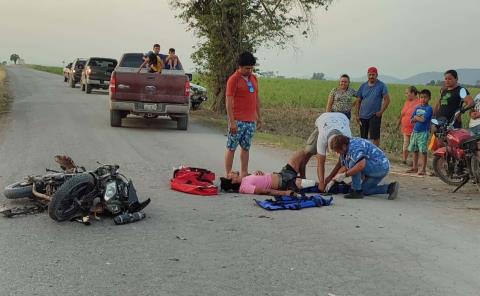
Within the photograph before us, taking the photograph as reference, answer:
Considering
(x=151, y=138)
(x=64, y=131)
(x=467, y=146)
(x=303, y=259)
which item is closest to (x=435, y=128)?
(x=467, y=146)

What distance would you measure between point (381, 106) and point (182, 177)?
4768mm

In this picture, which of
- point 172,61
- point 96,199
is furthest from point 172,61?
point 96,199

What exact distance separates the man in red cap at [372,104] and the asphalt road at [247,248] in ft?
8.09

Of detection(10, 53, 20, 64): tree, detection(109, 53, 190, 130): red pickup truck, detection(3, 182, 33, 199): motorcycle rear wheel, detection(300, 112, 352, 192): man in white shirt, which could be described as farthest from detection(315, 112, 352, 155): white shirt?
detection(10, 53, 20, 64): tree

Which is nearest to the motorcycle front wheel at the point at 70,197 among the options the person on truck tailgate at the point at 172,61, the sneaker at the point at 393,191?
the sneaker at the point at 393,191

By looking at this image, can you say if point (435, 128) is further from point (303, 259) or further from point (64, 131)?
point (64, 131)

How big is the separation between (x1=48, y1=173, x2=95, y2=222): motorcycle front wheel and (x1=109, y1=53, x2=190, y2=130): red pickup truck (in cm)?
884

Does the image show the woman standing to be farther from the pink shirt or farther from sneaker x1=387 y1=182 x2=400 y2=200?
the pink shirt

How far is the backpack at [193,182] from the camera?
7.48 meters

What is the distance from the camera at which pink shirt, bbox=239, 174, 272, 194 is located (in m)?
7.65

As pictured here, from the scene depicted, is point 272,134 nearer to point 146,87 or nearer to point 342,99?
point 146,87

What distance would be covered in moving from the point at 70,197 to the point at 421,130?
713cm

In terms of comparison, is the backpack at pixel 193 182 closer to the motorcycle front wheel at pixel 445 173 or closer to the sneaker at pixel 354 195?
the sneaker at pixel 354 195

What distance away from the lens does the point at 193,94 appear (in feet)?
69.7
